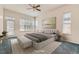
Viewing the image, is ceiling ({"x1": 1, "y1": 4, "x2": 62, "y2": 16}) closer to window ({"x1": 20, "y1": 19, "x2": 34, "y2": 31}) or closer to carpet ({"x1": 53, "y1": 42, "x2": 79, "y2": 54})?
window ({"x1": 20, "y1": 19, "x2": 34, "y2": 31})

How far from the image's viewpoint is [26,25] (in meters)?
1.97

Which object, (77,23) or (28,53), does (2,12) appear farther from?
(77,23)

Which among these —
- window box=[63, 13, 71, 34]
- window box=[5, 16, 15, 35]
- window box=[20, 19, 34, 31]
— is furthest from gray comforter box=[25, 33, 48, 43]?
window box=[63, 13, 71, 34]

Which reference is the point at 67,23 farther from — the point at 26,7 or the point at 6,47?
the point at 6,47

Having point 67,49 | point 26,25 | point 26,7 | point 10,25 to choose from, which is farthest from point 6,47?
point 67,49

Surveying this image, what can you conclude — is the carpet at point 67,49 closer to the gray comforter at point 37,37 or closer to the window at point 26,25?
the gray comforter at point 37,37

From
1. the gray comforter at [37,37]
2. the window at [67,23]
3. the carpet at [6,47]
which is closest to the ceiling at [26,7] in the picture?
the window at [67,23]

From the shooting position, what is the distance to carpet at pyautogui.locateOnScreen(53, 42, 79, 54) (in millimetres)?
1775

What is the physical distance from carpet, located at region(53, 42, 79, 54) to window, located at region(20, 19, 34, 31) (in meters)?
0.74

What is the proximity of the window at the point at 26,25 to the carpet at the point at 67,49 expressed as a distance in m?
0.74

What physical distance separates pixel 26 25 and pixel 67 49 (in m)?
1.03
